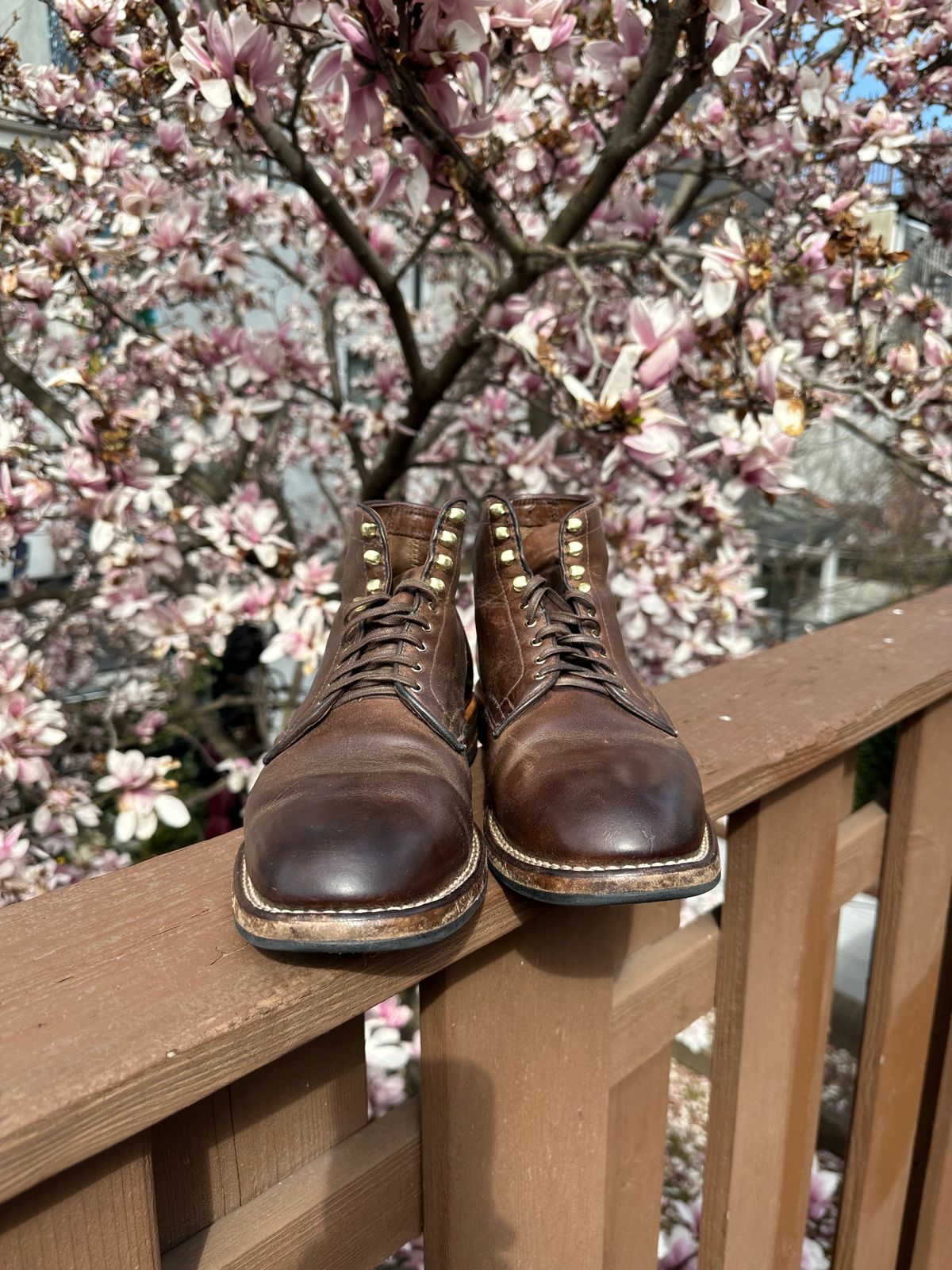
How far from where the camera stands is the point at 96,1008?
0.52m

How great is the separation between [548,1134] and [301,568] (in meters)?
1.41

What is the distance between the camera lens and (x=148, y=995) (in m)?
0.53

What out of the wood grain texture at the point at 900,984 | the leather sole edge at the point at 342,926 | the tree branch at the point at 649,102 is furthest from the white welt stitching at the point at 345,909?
the tree branch at the point at 649,102

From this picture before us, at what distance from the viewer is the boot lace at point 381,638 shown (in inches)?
31.3

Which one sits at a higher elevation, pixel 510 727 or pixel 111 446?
pixel 111 446

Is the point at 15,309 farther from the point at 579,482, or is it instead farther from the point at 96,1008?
the point at 96,1008

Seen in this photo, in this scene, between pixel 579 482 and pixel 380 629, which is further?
pixel 579 482

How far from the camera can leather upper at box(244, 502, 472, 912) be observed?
584 millimetres

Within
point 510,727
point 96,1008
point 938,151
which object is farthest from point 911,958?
point 938,151

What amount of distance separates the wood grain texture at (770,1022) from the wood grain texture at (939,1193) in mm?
367

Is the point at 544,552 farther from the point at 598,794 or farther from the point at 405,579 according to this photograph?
the point at 598,794

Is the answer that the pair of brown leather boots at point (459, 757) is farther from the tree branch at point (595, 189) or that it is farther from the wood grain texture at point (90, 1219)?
the tree branch at point (595, 189)

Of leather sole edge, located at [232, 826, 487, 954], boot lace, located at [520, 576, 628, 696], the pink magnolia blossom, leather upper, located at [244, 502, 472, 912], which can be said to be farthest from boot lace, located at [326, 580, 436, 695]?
the pink magnolia blossom

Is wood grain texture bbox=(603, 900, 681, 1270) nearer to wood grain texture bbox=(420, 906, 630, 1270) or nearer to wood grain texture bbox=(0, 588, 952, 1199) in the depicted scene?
wood grain texture bbox=(420, 906, 630, 1270)
